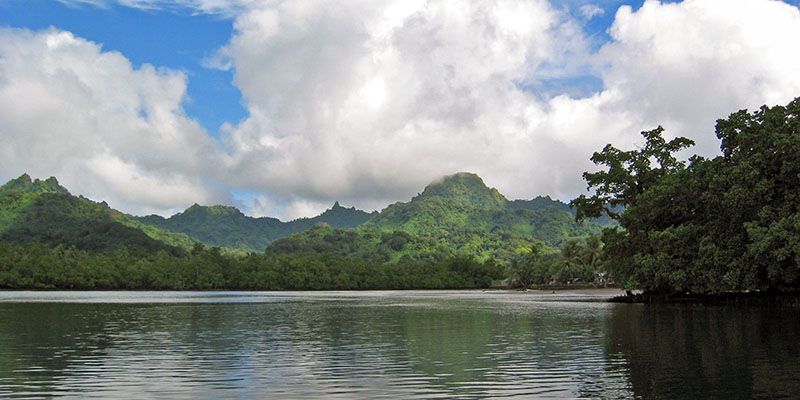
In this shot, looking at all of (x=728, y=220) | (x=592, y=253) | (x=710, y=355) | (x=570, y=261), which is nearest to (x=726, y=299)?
(x=728, y=220)

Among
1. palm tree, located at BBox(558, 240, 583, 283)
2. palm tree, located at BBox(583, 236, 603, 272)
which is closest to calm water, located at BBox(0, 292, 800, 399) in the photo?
palm tree, located at BBox(583, 236, 603, 272)

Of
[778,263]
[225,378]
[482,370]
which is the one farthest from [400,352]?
[778,263]

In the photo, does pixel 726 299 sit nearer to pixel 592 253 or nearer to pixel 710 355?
pixel 710 355

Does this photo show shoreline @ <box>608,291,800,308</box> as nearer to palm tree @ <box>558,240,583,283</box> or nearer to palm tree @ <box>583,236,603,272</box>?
palm tree @ <box>583,236,603,272</box>

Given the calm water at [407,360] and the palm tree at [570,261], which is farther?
the palm tree at [570,261]

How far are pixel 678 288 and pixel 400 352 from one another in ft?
156

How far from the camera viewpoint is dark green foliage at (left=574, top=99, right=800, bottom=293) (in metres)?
59.8

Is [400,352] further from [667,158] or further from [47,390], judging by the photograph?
[667,158]

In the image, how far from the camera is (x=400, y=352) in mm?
32531

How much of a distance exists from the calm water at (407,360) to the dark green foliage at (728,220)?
11953 mm

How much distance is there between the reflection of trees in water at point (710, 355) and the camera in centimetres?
2164

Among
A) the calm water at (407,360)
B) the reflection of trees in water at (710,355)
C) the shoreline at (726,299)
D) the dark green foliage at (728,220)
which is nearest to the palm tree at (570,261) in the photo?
the shoreline at (726,299)

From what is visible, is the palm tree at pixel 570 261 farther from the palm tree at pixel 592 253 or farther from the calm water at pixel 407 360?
the calm water at pixel 407 360

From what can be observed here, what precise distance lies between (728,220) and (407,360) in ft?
164
